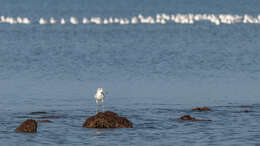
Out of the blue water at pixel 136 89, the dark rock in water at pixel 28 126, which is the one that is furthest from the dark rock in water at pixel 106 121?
the dark rock in water at pixel 28 126

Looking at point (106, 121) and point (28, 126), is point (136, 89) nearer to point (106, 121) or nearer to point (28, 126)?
point (106, 121)

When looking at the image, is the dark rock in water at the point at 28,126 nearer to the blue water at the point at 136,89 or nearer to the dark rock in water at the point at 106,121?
Result: the blue water at the point at 136,89

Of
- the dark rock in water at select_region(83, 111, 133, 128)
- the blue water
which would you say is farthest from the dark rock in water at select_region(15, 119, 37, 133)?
the dark rock in water at select_region(83, 111, 133, 128)

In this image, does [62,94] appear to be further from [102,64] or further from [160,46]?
[160,46]

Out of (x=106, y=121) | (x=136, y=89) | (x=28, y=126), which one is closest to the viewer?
(x=28, y=126)

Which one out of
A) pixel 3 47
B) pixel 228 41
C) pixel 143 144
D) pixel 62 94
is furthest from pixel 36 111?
pixel 228 41

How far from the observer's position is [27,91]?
4088 cm

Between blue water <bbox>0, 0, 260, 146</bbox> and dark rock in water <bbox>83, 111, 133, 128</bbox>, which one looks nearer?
blue water <bbox>0, 0, 260, 146</bbox>

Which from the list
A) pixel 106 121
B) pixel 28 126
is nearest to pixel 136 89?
pixel 106 121

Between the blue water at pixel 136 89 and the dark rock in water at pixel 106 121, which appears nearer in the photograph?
the blue water at pixel 136 89

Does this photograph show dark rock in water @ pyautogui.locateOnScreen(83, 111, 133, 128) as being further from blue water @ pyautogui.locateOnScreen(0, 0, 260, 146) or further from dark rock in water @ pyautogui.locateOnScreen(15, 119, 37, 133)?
dark rock in water @ pyautogui.locateOnScreen(15, 119, 37, 133)

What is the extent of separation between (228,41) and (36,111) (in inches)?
2203

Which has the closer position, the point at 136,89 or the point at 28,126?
the point at 28,126

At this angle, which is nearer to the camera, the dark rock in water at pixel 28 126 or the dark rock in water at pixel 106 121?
the dark rock in water at pixel 28 126
